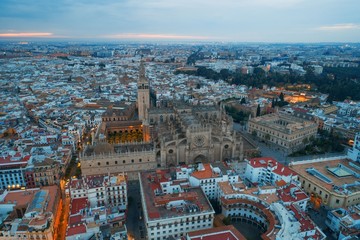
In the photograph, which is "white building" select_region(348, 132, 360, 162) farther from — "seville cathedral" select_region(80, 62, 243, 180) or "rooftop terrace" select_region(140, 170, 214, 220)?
"rooftop terrace" select_region(140, 170, 214, 220)

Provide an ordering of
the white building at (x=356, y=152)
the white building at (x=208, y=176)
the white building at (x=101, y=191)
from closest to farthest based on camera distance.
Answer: the white building at (x=101, y=191) → the white building at (x=208, y=176) → the white building at (x=356, y=152)

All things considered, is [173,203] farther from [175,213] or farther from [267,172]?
[267,172]

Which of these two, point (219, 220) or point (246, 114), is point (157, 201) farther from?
point (246, 114)

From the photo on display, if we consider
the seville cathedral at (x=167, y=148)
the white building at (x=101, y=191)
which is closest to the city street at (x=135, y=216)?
the white building at (x=101, y=191)

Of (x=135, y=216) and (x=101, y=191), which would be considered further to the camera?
(x=135, y=216)

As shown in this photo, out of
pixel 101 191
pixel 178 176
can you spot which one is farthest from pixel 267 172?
pixel 101 191

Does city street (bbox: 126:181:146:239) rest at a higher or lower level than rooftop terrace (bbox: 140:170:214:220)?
lower

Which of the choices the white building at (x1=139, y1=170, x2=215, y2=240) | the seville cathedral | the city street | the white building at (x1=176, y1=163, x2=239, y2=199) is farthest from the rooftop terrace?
the seville cathedral

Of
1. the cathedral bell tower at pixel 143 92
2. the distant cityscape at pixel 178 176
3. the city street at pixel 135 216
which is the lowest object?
the city street at pixel 135 216

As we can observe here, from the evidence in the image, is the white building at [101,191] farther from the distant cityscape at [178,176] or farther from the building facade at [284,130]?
the building facade at [284,130]
